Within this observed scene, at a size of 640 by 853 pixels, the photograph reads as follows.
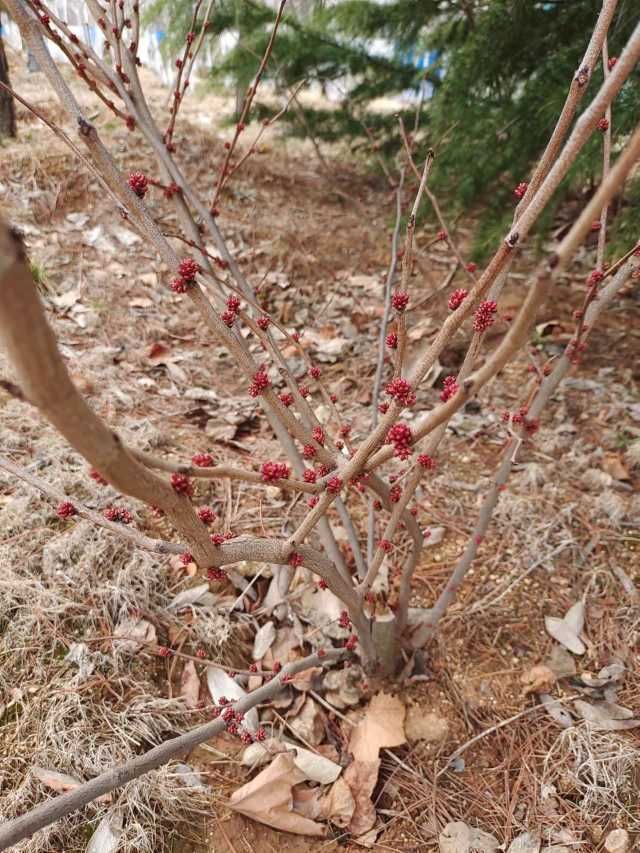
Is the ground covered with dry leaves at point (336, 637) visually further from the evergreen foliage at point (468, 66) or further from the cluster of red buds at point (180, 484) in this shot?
the evergreen foliage at point (468, 66)

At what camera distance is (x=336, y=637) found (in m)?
2.14

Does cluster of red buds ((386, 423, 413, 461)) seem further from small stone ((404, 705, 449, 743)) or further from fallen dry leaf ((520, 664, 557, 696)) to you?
fallen dry leaf ((520, 664, 557, 696))

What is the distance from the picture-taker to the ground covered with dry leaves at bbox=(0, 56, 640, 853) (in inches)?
64.9

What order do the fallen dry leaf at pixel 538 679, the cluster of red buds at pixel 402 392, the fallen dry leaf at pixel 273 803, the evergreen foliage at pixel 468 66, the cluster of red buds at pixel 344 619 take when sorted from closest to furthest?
the cluster of red buds at pixel 402 392
the fallen dry leaf at pixel 273 803
the cluster of red buds at pixel 344 619
the fallen dry leaf at pixel 538 679
the evergreen foliage at pixel 468 66

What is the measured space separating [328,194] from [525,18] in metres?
3.07

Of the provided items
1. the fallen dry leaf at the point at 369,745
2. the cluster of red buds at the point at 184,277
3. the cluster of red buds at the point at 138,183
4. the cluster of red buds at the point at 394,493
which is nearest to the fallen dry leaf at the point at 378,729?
the fallen dry leaf at the point at 369,745

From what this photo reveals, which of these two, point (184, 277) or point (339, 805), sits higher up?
point (184, 277)

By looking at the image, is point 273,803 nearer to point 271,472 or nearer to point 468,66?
point 271,472

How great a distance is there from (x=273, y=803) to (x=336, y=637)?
0.62 m

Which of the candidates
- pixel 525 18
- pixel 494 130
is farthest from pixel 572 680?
pixel 525 18

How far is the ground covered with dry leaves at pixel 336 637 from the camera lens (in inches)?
64.9

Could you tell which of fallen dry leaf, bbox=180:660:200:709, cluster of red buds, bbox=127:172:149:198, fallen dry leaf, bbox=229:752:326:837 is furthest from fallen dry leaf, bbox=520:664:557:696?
cluster of red buds, bbox=127:172:149:198

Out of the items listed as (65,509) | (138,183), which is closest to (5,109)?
(138,183)

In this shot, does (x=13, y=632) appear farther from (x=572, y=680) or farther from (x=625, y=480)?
(x=625, y=480)
